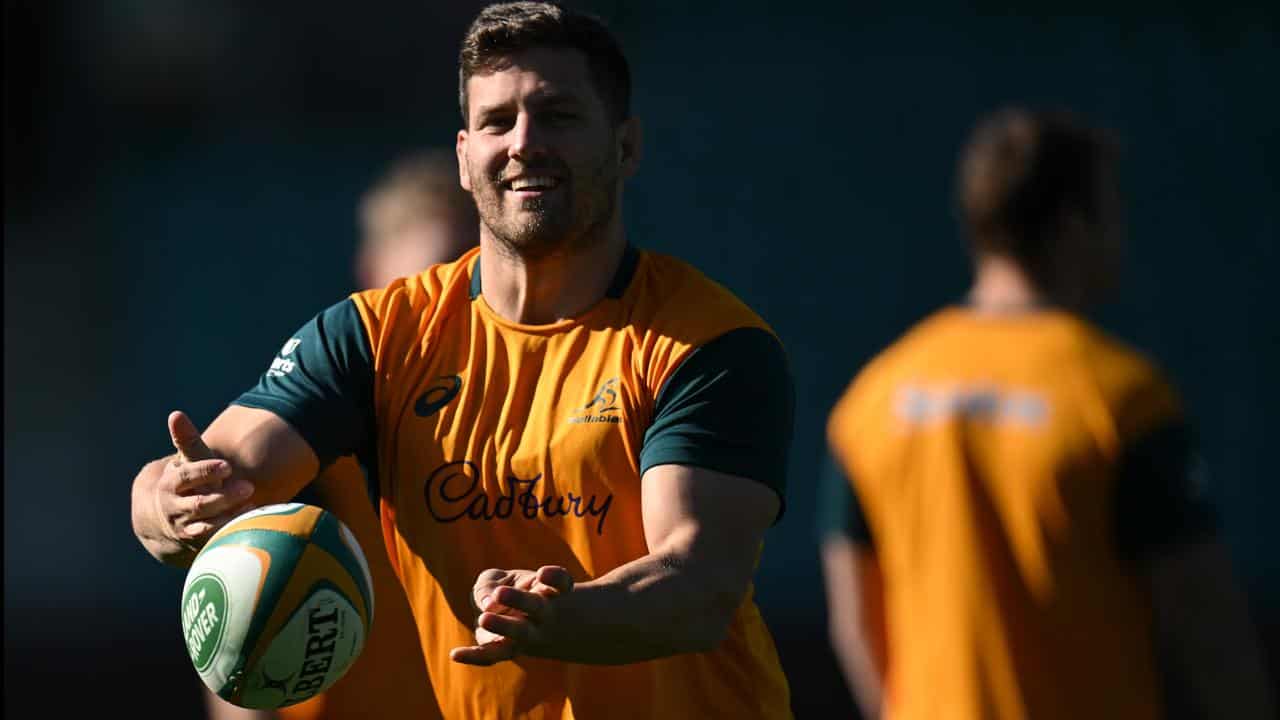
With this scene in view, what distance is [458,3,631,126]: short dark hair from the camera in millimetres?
3764

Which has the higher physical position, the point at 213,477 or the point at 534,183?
the point at 534,183

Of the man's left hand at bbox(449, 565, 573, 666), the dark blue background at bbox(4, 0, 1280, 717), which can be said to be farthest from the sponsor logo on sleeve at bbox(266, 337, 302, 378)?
the dark blue background at bbox(4, 0, 1280, 717)

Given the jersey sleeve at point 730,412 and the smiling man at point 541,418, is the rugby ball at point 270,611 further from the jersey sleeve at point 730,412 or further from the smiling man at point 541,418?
the jersey sleeve at point 730,412

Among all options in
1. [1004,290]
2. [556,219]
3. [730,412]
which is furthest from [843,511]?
[556,219]

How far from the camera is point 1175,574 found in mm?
2947

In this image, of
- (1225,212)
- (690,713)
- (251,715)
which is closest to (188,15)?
(1225,212)

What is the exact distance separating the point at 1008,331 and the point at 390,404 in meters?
1.37

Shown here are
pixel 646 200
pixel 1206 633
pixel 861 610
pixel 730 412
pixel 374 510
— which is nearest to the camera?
pixel 1206 633

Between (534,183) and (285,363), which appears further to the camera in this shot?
(285,363)

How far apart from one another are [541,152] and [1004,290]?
1.04m

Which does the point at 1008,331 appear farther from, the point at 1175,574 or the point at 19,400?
the point at 19,400

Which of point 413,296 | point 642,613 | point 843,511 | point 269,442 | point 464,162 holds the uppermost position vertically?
point 464,162

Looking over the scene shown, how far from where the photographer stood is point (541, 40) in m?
3.76

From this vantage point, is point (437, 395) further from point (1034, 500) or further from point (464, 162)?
point (1034, 500)
